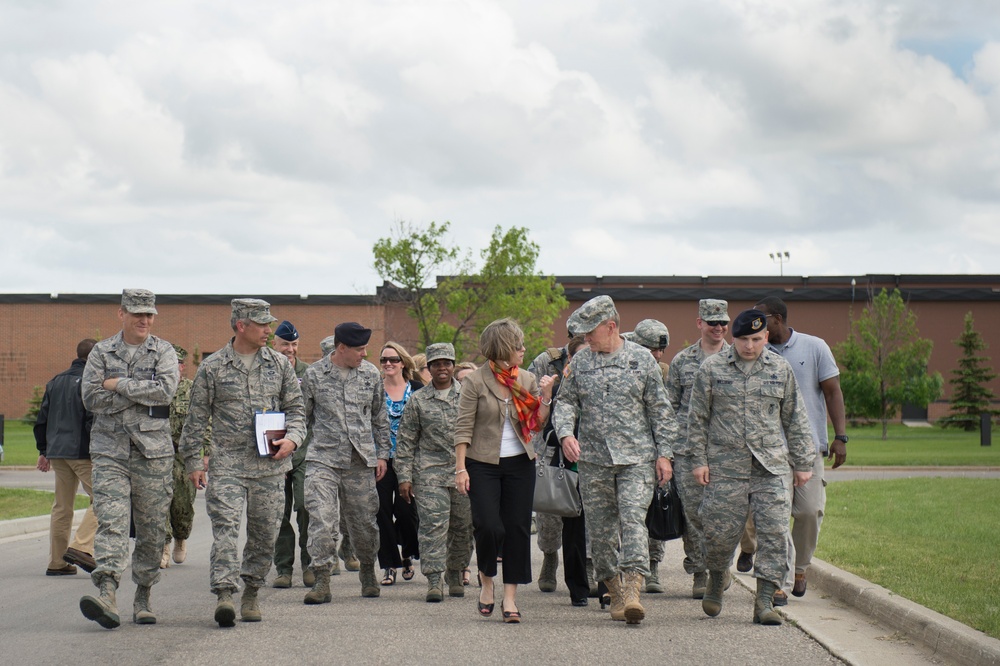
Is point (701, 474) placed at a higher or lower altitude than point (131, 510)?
higher

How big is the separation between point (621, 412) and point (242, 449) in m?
2.76

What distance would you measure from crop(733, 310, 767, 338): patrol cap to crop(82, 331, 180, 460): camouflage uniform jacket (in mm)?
4064

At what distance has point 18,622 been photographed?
8.58 m

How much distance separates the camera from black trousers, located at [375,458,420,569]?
35.4ft

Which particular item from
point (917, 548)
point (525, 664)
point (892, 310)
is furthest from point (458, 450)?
point (892, 310)

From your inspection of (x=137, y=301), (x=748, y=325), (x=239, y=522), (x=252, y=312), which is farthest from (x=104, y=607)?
(x=748, y=325)

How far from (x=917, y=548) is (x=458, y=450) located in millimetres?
5350

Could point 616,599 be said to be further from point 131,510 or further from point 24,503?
point 24,503

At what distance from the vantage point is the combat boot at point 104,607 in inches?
311

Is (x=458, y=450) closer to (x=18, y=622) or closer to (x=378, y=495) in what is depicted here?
(x=378, y=495)

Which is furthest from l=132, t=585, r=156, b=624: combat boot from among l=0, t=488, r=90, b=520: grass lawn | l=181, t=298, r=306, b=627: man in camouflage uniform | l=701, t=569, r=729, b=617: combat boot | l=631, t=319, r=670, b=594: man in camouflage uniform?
l=0, t=488, r=90, b=520: grass lawn

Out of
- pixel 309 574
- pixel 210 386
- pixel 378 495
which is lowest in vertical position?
pixel 309 574

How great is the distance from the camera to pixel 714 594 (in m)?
8.65

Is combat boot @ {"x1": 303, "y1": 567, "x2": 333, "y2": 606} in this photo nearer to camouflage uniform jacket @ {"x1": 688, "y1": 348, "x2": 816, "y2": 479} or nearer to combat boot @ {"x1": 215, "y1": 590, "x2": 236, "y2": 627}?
combat boot @ {"x1": 215, "y1": 590, "x2": 236, "y2": 627}
